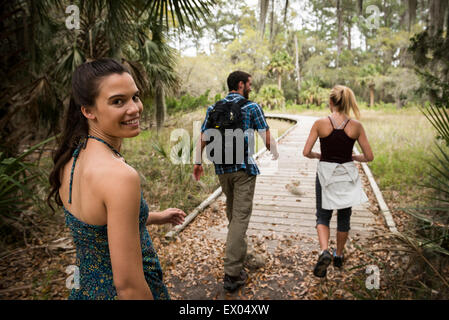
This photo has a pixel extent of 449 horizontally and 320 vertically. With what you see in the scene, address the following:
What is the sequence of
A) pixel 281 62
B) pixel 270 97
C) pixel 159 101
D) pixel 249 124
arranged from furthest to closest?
pixel 281 62
pixel 270 97
pixel 159 101
pixel 249 124

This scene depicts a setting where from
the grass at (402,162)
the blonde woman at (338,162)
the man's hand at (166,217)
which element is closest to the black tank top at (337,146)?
the blonde woman at (338,162)

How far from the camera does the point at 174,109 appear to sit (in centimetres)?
1533

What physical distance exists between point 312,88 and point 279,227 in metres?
35.8

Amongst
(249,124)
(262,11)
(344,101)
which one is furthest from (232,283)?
(262,11)

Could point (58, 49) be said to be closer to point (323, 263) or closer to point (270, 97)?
point (323, 263)

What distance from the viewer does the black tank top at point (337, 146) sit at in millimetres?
3104

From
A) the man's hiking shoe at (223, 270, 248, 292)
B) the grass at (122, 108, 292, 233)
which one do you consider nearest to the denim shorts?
the man's hiking shoe at (223, 270, 248, 292)

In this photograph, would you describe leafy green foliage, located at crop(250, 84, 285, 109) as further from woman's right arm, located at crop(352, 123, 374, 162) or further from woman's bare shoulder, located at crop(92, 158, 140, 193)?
woman's bare shoulder, located at crop(92, 158, 140, 193)

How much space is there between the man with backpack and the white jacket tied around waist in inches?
31.1

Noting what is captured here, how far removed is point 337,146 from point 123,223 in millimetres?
2718

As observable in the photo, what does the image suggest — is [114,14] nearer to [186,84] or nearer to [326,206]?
[326,206]

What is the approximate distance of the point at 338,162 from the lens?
3.21 metres

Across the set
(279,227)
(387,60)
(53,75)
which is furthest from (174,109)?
(387,60)

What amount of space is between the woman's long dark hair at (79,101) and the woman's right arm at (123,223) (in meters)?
0.36
